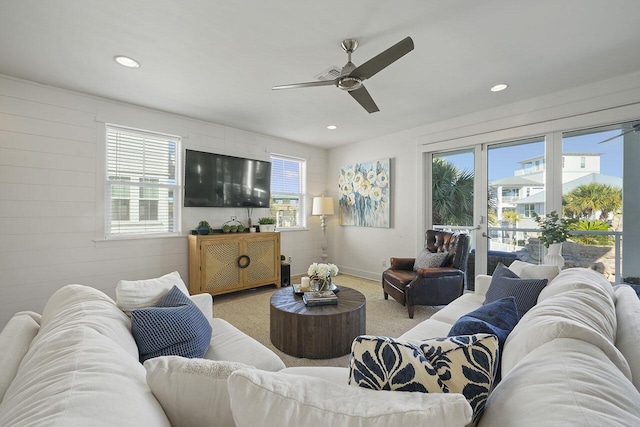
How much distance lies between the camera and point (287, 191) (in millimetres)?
5266

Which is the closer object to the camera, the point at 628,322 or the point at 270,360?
the point at 628,322

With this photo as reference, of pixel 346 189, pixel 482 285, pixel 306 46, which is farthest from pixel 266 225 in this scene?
pixel 482 285

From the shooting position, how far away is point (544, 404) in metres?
0.59

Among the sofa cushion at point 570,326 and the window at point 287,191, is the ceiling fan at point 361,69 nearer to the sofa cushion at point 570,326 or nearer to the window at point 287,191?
the sofa cushion at point 570,326

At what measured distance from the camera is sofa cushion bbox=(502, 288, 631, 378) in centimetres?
82

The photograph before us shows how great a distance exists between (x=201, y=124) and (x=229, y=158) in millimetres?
616

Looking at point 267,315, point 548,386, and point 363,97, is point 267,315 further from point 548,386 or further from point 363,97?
point 548,386

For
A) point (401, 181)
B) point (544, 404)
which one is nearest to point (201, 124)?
point (401, 181)

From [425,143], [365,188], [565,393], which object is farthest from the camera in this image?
[365,188]

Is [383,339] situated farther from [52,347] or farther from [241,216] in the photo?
[241,216]

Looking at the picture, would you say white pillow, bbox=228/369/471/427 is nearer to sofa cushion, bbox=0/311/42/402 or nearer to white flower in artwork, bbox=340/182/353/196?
sofa cushion, bbox=0/311/42/402

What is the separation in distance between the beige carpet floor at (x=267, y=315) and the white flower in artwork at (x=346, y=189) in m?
1.85

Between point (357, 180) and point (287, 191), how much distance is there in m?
1.35

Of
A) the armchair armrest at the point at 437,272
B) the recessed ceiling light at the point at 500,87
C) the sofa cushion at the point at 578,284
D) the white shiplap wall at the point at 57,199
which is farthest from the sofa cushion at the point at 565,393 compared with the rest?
the white shiplap wall at the point at 57,199
